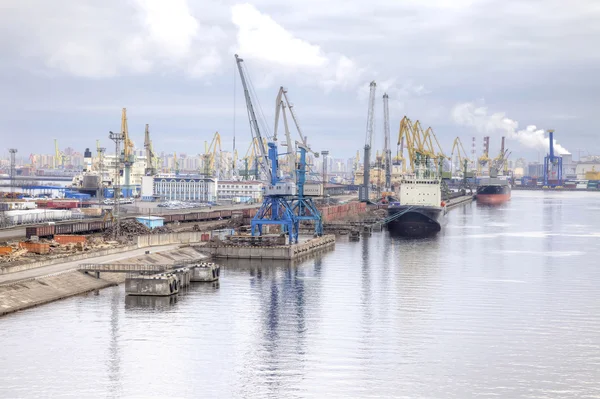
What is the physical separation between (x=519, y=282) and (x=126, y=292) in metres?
26.4

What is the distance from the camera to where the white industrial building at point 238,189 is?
6024 inches

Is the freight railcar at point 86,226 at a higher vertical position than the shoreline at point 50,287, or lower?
higher

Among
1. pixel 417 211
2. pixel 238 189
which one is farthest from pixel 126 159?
pixel 417 211

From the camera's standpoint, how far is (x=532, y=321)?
142 ft

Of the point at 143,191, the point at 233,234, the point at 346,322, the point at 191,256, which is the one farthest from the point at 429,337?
the point at 143,191

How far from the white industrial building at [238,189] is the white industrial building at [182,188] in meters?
5.00

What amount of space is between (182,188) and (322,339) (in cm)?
11226

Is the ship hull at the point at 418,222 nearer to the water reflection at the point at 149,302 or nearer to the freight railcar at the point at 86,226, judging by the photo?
the freight railcar at the point at 86,226

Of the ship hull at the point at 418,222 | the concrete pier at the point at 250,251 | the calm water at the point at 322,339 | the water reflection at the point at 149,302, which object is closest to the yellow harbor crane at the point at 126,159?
the ship hull at the point at 418,222

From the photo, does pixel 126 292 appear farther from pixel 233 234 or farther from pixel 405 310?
pixel 233 234

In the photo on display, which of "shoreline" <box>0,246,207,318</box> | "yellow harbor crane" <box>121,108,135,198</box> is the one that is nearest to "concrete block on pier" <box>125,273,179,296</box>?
"shoreline" <box>0,246,207,318</box>

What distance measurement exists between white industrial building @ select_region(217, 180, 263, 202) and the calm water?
299ft

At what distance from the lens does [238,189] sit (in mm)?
154125

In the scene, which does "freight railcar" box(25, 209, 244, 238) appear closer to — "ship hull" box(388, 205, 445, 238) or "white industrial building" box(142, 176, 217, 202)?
"ship hull" box(388, 205, 445, 238)
